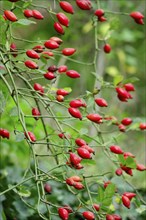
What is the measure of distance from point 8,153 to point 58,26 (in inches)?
41.6

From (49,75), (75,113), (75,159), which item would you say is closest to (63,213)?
(75,159)

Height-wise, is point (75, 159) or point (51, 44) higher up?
point (51, 44)

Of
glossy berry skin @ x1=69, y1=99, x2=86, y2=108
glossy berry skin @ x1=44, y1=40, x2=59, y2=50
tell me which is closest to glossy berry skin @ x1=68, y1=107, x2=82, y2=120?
glossy berry skin @ x1=69, y1=99, x2=86, y2=108

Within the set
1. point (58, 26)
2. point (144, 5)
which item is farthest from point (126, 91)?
point (144, 5)

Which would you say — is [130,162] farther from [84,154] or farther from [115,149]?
[84,154]

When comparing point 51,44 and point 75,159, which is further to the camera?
point 51,44

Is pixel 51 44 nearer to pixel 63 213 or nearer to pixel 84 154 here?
pixel 84 154

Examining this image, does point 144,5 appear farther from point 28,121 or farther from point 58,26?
point 58,26

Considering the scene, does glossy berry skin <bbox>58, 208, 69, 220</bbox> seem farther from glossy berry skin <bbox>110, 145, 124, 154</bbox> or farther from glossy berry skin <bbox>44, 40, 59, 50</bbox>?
glossy berry skin <bbox>44, 40, 59, 50</bbox>

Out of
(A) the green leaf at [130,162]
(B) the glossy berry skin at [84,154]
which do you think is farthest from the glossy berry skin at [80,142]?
(A) the green leaf at [130,162]

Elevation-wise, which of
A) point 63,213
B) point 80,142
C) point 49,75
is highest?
point 49,75

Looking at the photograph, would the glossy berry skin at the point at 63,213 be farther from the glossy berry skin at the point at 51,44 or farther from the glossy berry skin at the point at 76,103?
the glossy berry skin at the point at 51,44

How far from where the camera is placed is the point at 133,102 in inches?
167

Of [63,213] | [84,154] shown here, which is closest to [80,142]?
[84,154]
